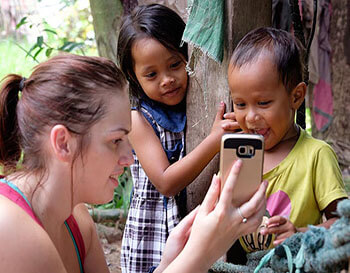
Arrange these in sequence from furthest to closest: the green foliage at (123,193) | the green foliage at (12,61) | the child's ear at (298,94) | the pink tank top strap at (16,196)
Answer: the green foliage at (12,61) → the green foliage at (123,193) → the child's ear at (298,94) → the pink tank top strap at (16,196)

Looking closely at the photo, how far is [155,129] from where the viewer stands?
6.49 feet

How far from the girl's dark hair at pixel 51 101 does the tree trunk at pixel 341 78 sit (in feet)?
14.9

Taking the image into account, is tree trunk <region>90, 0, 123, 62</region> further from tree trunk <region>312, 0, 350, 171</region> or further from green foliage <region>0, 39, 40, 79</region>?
tree trunk <region>312, 0, 350, 171</region>

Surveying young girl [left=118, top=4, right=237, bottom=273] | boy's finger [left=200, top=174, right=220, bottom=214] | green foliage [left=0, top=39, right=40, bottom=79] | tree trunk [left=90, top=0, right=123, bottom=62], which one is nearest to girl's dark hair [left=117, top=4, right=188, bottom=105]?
young girl [left=118, top=4, right=237, bottom=273]

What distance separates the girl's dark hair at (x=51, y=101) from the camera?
138 centimetres

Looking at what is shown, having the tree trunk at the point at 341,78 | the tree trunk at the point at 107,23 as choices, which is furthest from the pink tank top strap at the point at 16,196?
the tree trunk at the point at 341,78

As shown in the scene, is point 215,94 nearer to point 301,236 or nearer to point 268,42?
point 268,42

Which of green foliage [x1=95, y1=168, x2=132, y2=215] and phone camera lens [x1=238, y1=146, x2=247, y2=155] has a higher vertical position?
phone camera lens [x1=238, y1=146, x2=247, y2=155]

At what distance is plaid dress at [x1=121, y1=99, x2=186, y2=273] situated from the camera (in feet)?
6.53

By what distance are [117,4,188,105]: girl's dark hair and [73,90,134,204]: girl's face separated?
53 cm

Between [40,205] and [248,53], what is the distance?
0.80 meters

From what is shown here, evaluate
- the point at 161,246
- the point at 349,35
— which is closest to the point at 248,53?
the point at 161,246

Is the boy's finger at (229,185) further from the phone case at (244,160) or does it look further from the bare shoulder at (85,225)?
the bare shoulder at (85,225)

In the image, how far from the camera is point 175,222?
1.98 metres
